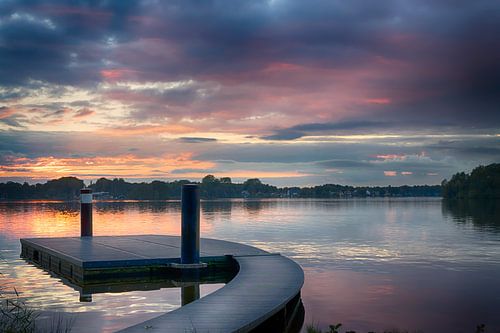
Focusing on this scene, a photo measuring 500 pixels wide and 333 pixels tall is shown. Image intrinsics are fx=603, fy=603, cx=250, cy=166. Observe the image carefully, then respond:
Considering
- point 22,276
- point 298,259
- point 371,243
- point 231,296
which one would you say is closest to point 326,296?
point 231,296

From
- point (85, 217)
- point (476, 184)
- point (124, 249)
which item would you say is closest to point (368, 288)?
point (124, 249)

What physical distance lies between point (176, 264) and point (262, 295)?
15.9 ft

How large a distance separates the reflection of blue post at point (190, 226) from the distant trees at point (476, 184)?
377 feet

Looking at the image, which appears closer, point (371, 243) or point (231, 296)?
point (231, 296)

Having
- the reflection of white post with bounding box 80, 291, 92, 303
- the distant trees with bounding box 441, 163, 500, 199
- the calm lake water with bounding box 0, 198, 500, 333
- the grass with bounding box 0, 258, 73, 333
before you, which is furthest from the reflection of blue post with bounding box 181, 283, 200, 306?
the distant trees with bounding box 441, 163, 500, 199

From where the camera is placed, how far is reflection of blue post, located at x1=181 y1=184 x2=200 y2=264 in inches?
588

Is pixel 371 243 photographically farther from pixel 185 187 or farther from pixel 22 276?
pixel 22 276

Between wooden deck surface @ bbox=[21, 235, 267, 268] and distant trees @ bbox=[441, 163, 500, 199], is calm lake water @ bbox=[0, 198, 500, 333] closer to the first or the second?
wooden deck surface @ bbox=[21, 235, 267, 268]

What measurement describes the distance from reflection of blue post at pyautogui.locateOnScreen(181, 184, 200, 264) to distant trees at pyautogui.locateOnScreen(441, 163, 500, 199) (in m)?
115

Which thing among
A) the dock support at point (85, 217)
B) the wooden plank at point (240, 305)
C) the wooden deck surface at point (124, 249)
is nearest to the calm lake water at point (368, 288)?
the wooden deck surface at point (124, 249)

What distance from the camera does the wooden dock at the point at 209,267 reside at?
8719 millimetres

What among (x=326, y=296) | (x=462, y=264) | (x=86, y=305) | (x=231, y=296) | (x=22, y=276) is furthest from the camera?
(x=462, y=264)

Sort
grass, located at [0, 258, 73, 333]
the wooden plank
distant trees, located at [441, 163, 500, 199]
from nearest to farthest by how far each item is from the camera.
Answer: the wooden plank < grass, located at [0, 258, 73, 333] < distant trees, located at [441, 163, 500, 199]

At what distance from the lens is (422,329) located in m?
10.9
